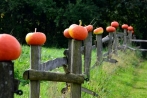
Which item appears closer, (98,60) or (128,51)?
(98,60)

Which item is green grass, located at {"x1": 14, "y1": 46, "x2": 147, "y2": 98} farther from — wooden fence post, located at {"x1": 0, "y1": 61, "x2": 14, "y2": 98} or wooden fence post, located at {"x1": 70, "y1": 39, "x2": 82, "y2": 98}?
wooden fence post, located at {"x1": 0, "y1": 61, "x2": 14, "y2": 98}

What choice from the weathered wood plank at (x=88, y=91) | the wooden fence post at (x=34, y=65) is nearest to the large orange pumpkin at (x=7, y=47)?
the wooden fence post at (x=34, y=65)

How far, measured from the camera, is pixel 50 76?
466cm

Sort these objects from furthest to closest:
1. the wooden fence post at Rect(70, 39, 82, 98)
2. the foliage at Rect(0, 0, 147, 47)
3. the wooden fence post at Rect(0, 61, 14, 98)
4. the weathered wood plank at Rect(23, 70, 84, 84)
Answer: the foliage at Rect(0, 0, 147, 47), the wooden fence post at Rect(70, 39, 82, 98), the weathered wood plank at Rect(23, 70, 84, 84), the wooden fence post at Rect(0, 61, 14, 98)

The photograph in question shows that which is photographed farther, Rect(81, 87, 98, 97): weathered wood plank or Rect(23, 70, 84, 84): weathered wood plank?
Rect(81, 87, 98, 97): weathered wood plank

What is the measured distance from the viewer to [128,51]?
15359 mm

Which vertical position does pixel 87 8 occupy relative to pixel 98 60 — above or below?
above

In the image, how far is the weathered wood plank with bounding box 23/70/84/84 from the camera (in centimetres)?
450

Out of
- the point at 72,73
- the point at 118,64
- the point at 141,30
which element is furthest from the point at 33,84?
the point at 141,30

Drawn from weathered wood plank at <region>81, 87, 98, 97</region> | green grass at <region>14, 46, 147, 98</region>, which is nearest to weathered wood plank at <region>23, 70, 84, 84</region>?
green grass at <region>14, 46, 147, 98</region>

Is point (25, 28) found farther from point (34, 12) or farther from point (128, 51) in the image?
point (128, 51)

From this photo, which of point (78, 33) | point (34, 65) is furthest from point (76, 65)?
point (34, 65)

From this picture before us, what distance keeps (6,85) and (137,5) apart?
20181 mm

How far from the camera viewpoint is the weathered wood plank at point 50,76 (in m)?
4.50
